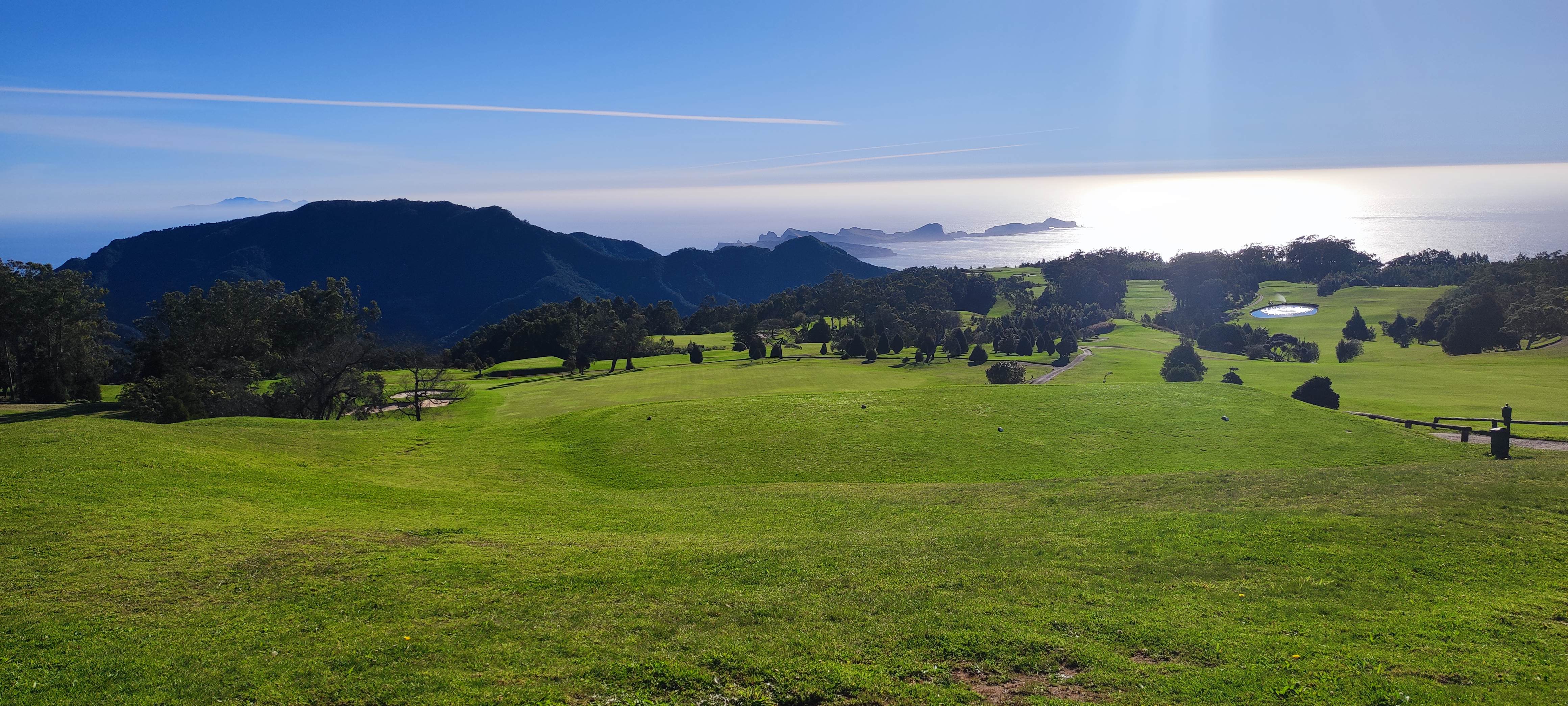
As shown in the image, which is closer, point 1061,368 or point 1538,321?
point 1061,368

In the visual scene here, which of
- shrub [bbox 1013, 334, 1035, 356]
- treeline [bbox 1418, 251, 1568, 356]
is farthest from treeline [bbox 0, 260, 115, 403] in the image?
treeline [bbox 1418, 251, 1568, 356]

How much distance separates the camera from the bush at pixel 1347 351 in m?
80.0

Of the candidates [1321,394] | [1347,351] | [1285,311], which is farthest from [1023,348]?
[1285,311]

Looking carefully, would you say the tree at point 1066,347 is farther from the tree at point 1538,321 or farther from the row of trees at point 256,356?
the row of trees at point 256,356

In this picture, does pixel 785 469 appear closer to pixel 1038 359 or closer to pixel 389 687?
pixel 389 687

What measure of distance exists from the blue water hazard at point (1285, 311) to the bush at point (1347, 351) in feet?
150

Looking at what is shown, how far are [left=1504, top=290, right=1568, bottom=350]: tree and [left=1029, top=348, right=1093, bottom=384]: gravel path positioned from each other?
3989 cm

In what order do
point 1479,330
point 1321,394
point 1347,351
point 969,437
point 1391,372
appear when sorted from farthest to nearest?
point 1479,330 → point 1347,351 → point 1391,372 → point 1321,394 → point 969,437

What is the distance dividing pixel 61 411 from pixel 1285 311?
154961 millimetres

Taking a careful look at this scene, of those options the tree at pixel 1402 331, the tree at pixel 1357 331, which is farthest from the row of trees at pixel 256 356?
the tree at pixel 1357 331

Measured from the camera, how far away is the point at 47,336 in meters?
47.6

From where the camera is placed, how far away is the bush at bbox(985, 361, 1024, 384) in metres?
59.6

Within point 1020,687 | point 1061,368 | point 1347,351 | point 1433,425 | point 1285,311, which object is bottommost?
point 1061,368

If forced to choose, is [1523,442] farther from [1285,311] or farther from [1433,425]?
[1285,311]
